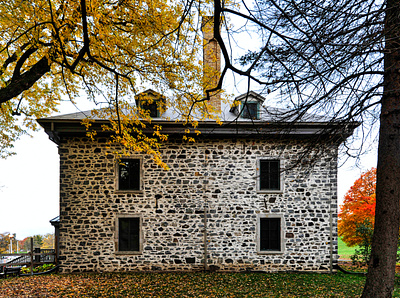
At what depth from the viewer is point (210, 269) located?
29.0 ft

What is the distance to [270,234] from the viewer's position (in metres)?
9.23

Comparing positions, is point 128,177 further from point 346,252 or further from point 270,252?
point 346,252

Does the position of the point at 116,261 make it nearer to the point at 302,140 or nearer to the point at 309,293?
the point at 309,293

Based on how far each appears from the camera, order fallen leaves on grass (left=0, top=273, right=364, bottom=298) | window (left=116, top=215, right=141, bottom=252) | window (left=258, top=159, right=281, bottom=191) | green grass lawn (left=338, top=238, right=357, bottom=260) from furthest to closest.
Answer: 1. green grass lawn (left=338, top=238, right=357, bottom=260)
2. window (left=258, top=159, right=281, bottom=191)
3. window (left=116, top=215, right=141, bottom=252)
4. fallen leaves on grass (left=0, top=273, right=364, bottom=298)

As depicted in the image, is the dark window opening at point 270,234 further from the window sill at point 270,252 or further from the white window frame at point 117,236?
the white window frame at point 117,236

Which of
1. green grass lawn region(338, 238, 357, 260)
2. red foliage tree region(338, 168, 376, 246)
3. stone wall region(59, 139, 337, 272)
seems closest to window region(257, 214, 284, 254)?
stone wall region(59, 139, 337, 272)

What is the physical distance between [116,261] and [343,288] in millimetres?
7567

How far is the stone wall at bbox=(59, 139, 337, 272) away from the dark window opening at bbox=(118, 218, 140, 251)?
269mm

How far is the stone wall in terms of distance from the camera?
884 cm

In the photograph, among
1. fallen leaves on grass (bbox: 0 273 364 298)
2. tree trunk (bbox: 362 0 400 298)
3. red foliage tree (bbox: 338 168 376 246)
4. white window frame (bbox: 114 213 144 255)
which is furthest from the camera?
red foliage tree (bbox: 338 168 376 246)

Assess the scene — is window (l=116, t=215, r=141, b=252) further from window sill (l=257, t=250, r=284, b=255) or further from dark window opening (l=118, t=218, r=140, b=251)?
window sill (l=257, t=250, r=284, b=255)

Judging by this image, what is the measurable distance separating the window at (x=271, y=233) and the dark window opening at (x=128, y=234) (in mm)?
4573

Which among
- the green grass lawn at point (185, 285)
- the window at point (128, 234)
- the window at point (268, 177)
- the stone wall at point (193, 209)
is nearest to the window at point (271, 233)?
the stone wall at point (193, 209)

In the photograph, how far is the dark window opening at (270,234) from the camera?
30.1ft
